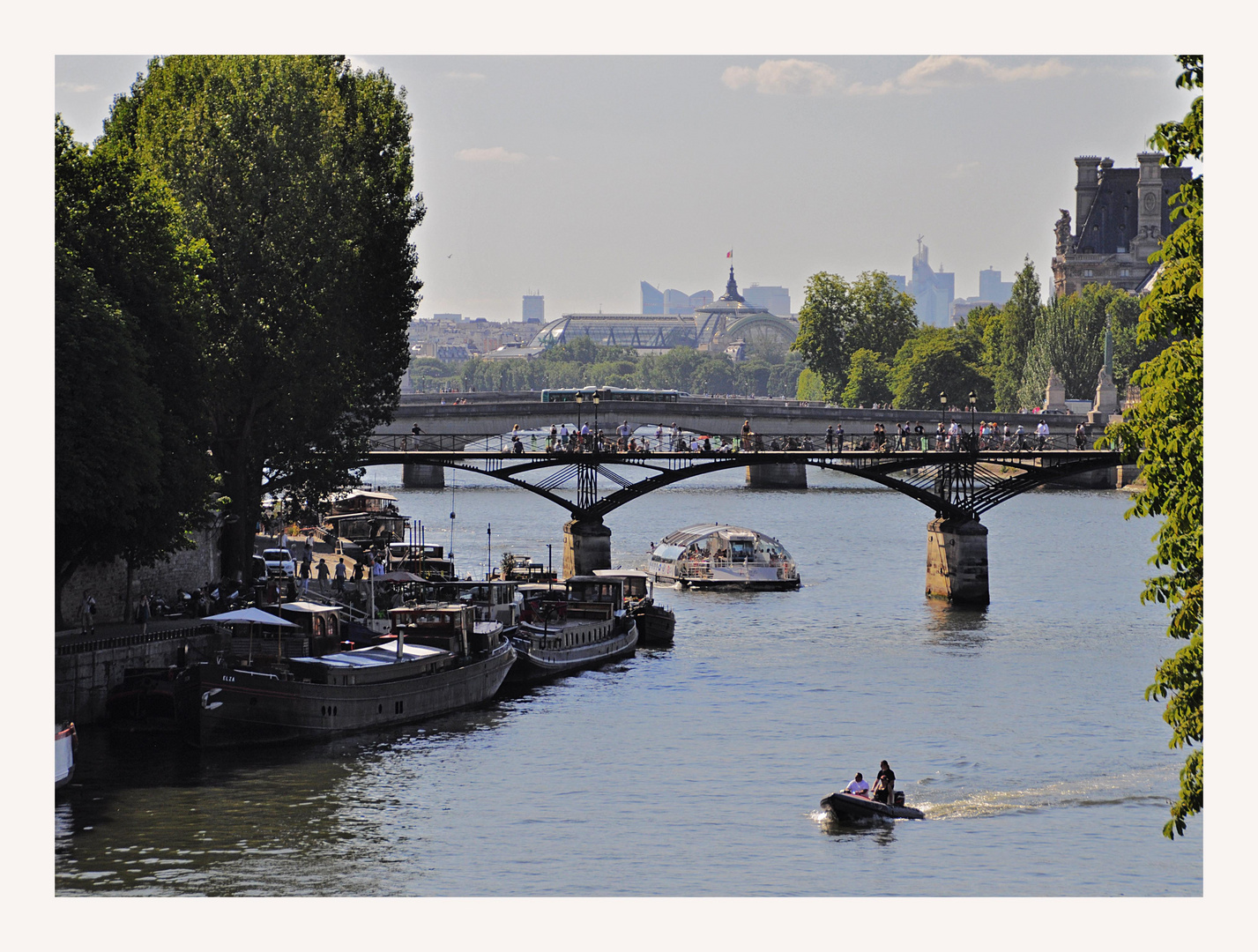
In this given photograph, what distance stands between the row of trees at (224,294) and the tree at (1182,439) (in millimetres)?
20345

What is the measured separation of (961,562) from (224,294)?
26.1 metres

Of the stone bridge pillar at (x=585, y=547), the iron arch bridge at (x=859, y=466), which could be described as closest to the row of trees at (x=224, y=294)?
the iron arch bridge at (x=859, y=466)

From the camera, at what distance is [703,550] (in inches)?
2714

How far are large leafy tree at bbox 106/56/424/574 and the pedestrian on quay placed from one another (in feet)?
19.3

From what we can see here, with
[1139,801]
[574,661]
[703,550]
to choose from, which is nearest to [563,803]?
[1139,801]

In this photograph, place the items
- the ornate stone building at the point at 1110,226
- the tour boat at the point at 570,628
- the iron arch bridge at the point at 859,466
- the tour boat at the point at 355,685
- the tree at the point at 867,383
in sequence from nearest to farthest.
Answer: the tour boat at the point at 355,685
the tour boat at the point at 570,628
the iron arch bridge at the point at 859,466
the tree at the point at 867,383
the ornate stone building at the point at 1110,226

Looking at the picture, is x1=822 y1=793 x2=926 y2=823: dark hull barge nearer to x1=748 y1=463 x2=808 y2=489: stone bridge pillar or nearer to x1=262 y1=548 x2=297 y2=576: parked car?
x1=262 y1=548 x2=297 y2=576: parked car

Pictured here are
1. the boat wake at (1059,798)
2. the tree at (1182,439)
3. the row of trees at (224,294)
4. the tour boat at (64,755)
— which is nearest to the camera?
the tree at (1182,439)

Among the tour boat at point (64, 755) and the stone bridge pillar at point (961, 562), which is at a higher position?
the stone bridge pillar at point (961, 562)

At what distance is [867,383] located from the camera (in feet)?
501

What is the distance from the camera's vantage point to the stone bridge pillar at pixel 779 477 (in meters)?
116

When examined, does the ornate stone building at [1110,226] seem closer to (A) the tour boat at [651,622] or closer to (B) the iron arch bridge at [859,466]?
(B) the iron arch bridge at [859,466]

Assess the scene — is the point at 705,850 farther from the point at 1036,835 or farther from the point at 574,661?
the point at 574,661
